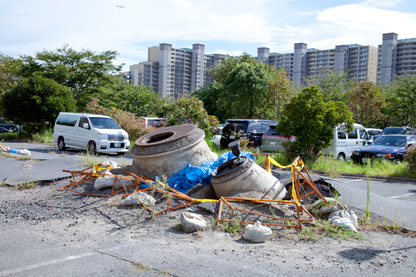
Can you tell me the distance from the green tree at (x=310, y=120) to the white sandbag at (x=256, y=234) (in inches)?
328

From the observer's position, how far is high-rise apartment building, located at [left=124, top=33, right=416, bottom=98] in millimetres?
89188

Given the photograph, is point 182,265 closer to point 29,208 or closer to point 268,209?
point 268,209

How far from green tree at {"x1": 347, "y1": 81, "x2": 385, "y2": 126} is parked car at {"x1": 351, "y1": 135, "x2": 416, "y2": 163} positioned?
50.5ft

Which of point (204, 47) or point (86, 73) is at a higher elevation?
point (204, 47)

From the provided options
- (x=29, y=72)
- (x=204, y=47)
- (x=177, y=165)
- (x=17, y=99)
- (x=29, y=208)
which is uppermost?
(x=204, y=47)

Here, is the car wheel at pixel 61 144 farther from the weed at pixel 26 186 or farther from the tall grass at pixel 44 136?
the weed at pixel 26 186

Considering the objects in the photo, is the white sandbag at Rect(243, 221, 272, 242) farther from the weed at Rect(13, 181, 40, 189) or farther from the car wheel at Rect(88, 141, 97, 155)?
the car wheel at Rect(88, 141, 97, 155)

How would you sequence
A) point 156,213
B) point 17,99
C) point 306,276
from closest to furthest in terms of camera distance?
point 306,276 < point 156,213 < point 17,99

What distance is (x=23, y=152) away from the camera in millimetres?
13711

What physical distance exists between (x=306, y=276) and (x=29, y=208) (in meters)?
5.30

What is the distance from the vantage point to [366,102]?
31.0 meters

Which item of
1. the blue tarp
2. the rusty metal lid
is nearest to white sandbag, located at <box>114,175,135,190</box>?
the rusty metal lid

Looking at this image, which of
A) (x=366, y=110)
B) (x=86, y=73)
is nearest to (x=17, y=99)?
(x=86, y=73)

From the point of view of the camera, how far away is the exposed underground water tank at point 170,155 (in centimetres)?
809
